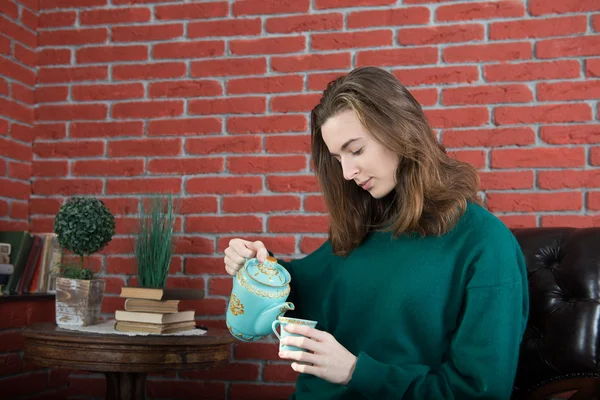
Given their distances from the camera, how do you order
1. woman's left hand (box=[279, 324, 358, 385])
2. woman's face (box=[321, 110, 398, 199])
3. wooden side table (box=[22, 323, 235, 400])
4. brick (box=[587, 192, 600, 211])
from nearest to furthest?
woman's left hand (box=[279, 324, 358, 385])
woman's face (box=[321, 110, 398, 199])
wooden side table (box=[22, 323, 235, 400])
brick (box=[587, 192, 600, 211])

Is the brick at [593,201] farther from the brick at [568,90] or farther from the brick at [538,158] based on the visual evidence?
the brick at [568,90]

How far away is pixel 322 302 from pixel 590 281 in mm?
637

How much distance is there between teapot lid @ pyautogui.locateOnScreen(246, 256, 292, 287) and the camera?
1.23 m

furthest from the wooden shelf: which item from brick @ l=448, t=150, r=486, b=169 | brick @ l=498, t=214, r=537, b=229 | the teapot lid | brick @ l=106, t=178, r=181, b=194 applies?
brick @ l=498, t=214, r=537, b=229

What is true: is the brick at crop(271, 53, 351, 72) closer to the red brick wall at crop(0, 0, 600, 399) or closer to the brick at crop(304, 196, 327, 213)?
the red brick wall at crop(0, 0, 600, 399)

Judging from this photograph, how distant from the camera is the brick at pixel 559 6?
210 centimetres

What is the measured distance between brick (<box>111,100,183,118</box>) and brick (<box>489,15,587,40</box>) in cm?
128

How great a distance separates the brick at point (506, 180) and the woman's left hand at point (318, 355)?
1.24m

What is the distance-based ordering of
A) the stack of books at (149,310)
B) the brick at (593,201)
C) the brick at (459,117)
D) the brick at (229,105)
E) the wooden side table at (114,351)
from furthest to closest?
the brick at (229,105) < the brick at (459,117) < the brick at (593,201) < the stack of books at (149,310) < the wooden side table at (114,351)

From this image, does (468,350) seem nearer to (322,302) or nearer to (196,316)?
(322,302)

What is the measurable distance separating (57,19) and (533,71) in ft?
6.55

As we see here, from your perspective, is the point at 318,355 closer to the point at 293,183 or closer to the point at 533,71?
the point at 293,183

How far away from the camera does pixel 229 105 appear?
2.39 meters

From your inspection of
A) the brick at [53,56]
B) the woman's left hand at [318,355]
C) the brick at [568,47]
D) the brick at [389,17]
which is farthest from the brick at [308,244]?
the brick at [53,56]
